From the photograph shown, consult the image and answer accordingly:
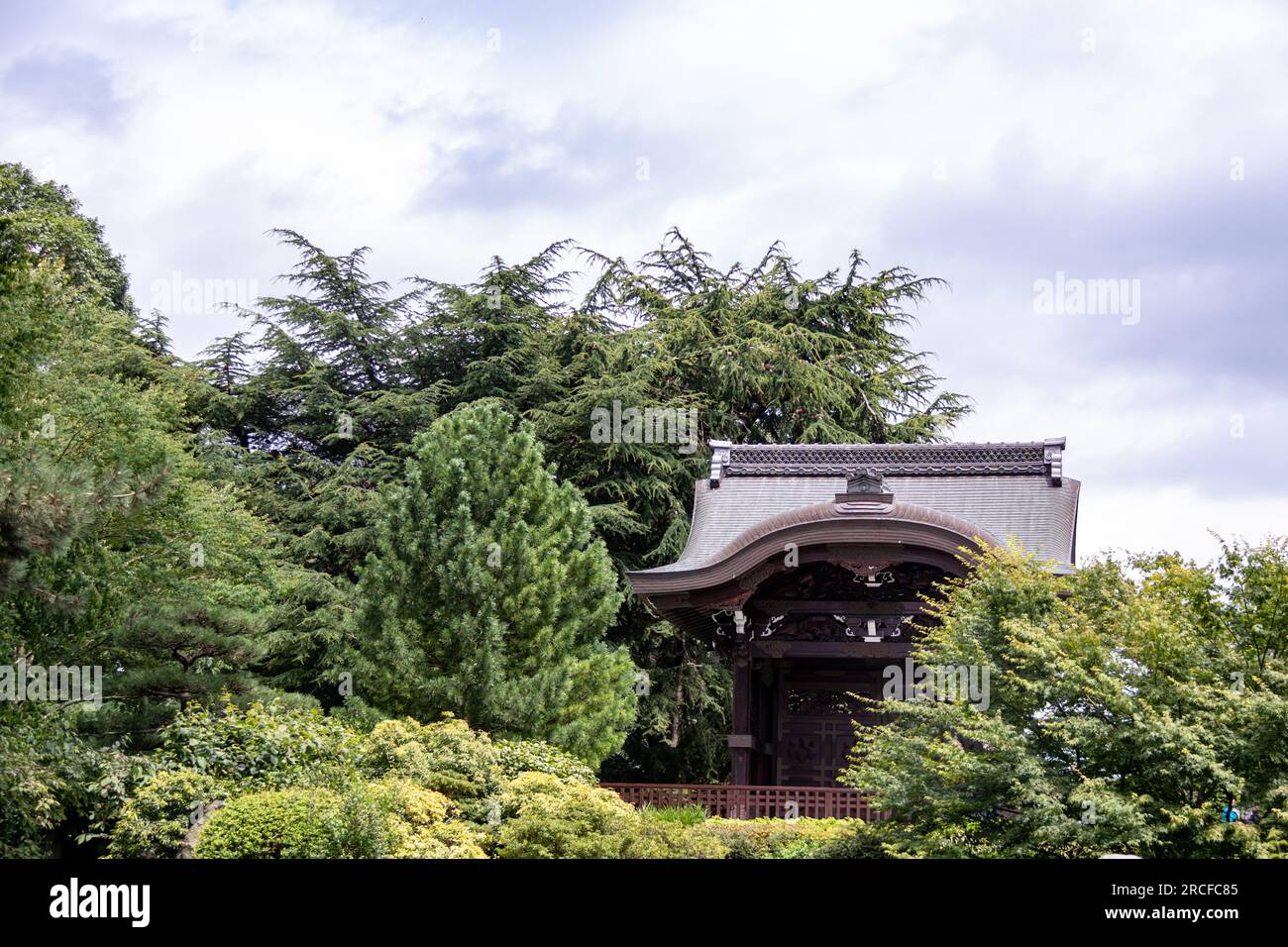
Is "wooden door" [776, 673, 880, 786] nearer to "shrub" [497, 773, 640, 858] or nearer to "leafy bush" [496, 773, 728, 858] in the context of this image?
"leafy bush" [496, 773, 728, 858]

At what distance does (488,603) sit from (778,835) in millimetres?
4476

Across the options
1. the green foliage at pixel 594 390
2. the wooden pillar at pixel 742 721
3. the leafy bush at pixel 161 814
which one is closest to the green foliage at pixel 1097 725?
the wooden pillar at pixel 742 721

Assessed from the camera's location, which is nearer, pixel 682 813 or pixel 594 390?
pixel 682 813

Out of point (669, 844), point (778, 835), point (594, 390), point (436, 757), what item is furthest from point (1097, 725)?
point (594, 390)

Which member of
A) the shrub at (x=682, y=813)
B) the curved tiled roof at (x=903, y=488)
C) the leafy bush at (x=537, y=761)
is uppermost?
the curved tiled roof at (x=903, y=488)

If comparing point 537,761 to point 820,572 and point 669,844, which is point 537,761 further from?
point 820,572

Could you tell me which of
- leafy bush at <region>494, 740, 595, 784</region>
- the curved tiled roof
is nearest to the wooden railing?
leafy bush at <region>494, 740, 595, 784</region>

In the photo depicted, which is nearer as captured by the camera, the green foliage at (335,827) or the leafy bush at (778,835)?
the green foliage at (335,827)

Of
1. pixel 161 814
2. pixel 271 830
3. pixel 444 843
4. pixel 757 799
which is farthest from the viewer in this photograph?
pixel 757 799

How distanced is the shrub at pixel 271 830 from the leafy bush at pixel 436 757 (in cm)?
149

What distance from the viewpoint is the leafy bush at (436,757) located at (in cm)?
1450

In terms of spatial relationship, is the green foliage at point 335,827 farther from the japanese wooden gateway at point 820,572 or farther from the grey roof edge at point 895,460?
the grey roof edge at point 895,460

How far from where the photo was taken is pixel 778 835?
50.8ft

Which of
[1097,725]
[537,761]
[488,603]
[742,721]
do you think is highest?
[488,603]
